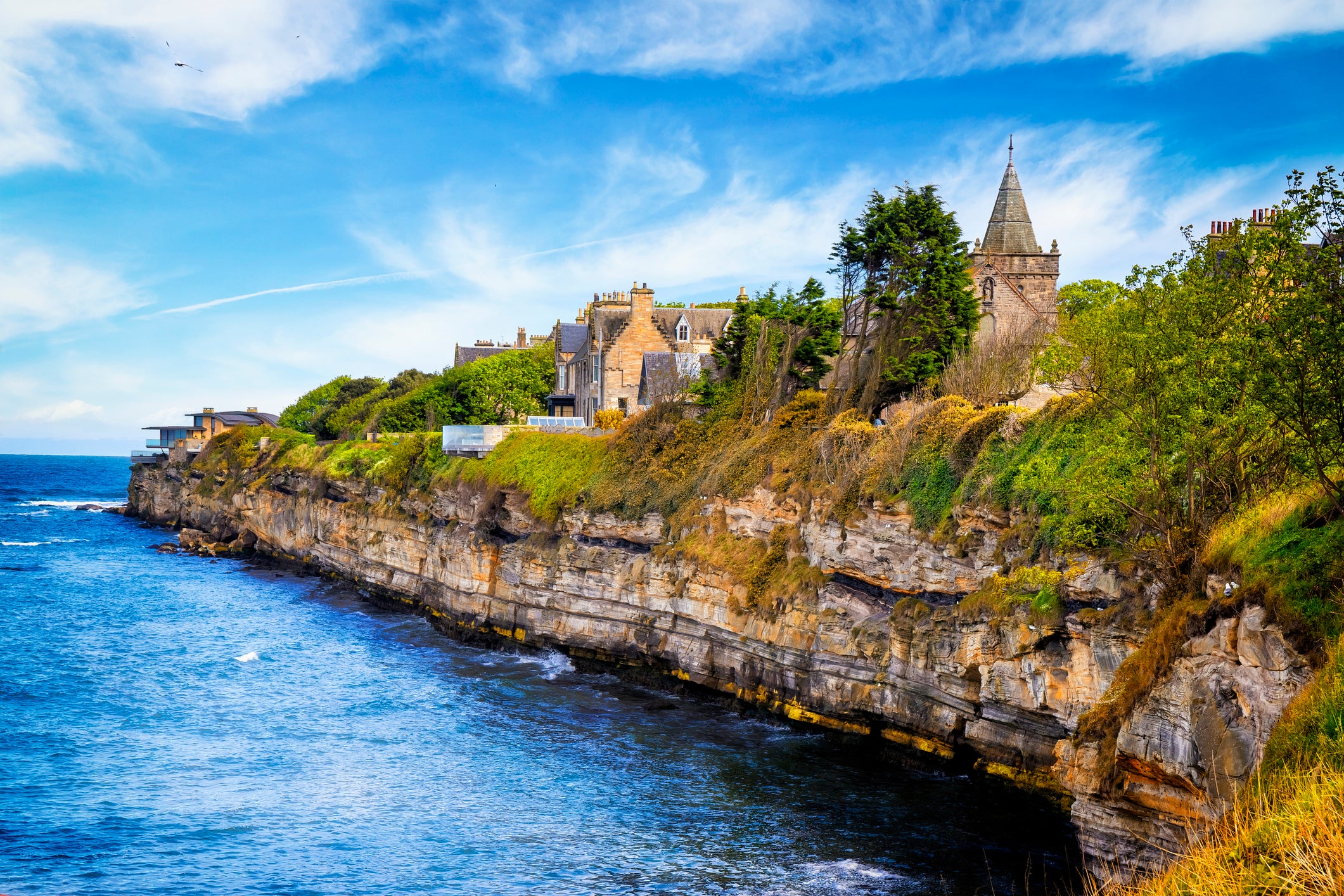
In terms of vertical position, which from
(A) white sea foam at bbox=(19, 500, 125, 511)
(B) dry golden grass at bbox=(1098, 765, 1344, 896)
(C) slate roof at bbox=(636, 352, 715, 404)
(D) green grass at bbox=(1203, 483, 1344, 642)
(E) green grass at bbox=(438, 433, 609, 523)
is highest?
(C) slate roof at bbox=(636, 352, 715, 404)

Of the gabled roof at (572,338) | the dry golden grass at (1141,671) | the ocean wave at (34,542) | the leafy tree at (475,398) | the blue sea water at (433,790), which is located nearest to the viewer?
the dry golden grass at (1141,671)

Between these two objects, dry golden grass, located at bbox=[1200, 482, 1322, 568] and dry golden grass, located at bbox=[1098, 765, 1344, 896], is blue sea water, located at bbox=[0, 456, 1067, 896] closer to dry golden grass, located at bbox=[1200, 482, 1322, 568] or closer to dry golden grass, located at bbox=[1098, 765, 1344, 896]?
dry golden grass, located at bbox=[1200, 482, 1322, 568]

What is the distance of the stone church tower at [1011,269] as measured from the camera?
152 feet

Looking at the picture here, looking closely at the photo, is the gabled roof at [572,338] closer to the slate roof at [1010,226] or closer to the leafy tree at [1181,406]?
the slate roof at [1010,226]

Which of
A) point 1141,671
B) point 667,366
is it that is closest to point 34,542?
point 667,366

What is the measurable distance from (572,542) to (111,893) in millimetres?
24343

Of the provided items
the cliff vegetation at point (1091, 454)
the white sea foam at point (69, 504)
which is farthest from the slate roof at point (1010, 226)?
the white sea foam at point (69, 504)

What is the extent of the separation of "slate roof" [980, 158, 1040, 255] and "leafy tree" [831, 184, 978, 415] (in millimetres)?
9237

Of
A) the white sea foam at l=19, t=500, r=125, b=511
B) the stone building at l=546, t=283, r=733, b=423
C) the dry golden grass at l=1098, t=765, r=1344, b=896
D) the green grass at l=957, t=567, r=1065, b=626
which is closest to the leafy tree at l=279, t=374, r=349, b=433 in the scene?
the white sea foam at l=19, t=500, r=125, b=511

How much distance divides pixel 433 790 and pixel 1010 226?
1538 inches

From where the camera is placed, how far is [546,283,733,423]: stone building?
2516 inches

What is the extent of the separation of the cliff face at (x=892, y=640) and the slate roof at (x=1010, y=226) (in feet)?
72.4

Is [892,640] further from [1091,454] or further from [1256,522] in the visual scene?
[1256,522]

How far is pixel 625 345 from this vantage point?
64375 mm
